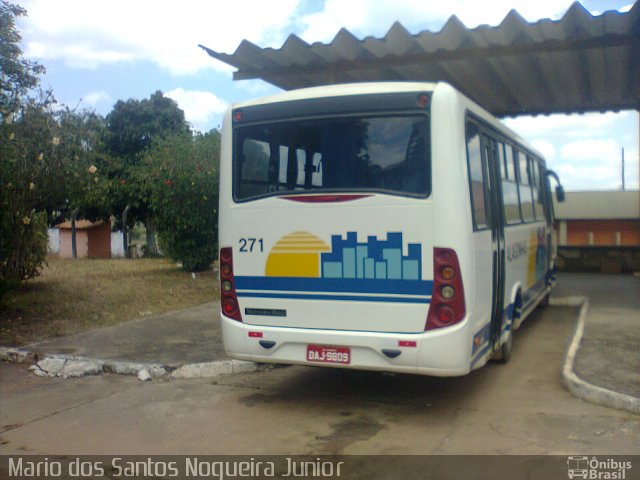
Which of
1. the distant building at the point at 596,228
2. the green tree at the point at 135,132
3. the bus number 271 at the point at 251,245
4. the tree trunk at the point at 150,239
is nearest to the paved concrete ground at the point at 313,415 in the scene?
the bus number 271 at the point at 251,245

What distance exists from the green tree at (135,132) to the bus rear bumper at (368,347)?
23.9 m

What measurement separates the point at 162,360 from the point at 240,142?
3.18 meters

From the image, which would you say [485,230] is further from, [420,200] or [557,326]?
[557,326]

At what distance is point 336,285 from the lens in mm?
6316

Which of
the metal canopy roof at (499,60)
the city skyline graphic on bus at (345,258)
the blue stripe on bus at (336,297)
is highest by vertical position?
the metal canopy roof at (499,60)

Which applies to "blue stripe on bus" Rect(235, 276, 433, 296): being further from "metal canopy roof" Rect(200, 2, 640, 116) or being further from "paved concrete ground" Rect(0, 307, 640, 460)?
"metal canopy roof" Rect(200, 2, 640, 116)

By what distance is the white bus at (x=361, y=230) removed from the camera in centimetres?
596

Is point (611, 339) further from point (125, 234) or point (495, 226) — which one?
point (125, 234)

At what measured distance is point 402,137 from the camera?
20.3 feet

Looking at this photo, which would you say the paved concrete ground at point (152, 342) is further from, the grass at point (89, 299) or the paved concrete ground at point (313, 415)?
the paved concrete ground at point (313, 415)

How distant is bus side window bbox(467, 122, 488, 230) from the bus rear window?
1.92 ft

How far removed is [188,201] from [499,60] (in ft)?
27.3

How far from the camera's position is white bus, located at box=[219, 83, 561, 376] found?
19.6 ft

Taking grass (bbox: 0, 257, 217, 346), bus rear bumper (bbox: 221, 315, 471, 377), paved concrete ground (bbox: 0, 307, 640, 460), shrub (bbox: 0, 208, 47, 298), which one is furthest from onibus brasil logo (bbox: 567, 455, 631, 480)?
shrub (bbox: 0, 208, 47, 298)
